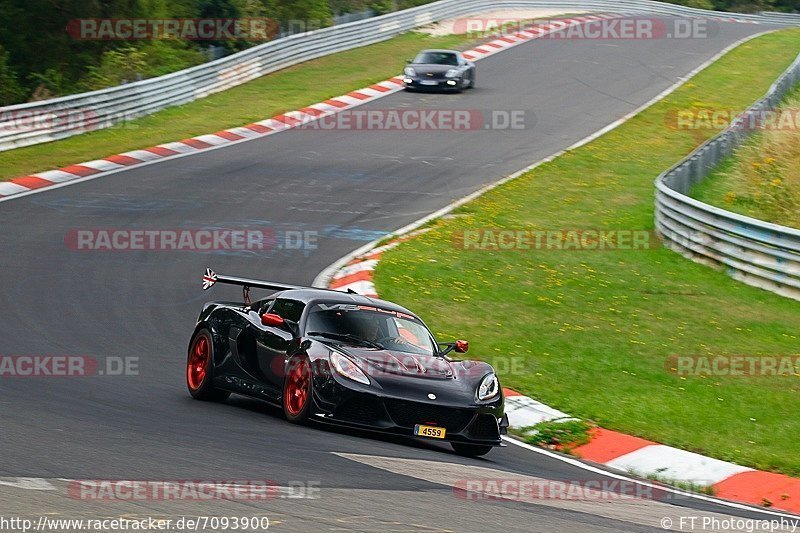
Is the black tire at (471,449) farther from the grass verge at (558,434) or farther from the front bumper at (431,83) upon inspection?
the front bumper at (431,83)

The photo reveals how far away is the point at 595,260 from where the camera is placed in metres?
19.5

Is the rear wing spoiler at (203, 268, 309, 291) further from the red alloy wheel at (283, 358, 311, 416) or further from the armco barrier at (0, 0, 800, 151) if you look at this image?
the armco barrier at (0, 0, 800, 151)

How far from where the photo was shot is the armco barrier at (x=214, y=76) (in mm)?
26906

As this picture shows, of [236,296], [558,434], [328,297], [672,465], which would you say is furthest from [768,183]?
[328,297]

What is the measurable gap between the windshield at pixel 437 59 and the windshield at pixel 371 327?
24958 millimetres

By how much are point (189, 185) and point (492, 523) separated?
1728 cm

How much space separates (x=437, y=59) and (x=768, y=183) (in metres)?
14.2

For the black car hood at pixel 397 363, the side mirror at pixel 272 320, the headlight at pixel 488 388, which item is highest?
the side mirror at pixel 272 320

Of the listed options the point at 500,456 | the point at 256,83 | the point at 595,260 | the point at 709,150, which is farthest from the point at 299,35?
the point at 500,456

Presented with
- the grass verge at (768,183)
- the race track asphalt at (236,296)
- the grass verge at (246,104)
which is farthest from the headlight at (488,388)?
the grass verge at (246,104)

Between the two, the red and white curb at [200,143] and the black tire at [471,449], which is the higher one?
the black tire at [471,449]

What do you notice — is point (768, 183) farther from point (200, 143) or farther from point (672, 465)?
point (672, 465)

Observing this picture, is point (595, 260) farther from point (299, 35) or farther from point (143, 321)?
point (299, 35)

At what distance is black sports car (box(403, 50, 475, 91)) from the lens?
34688 millimetres
